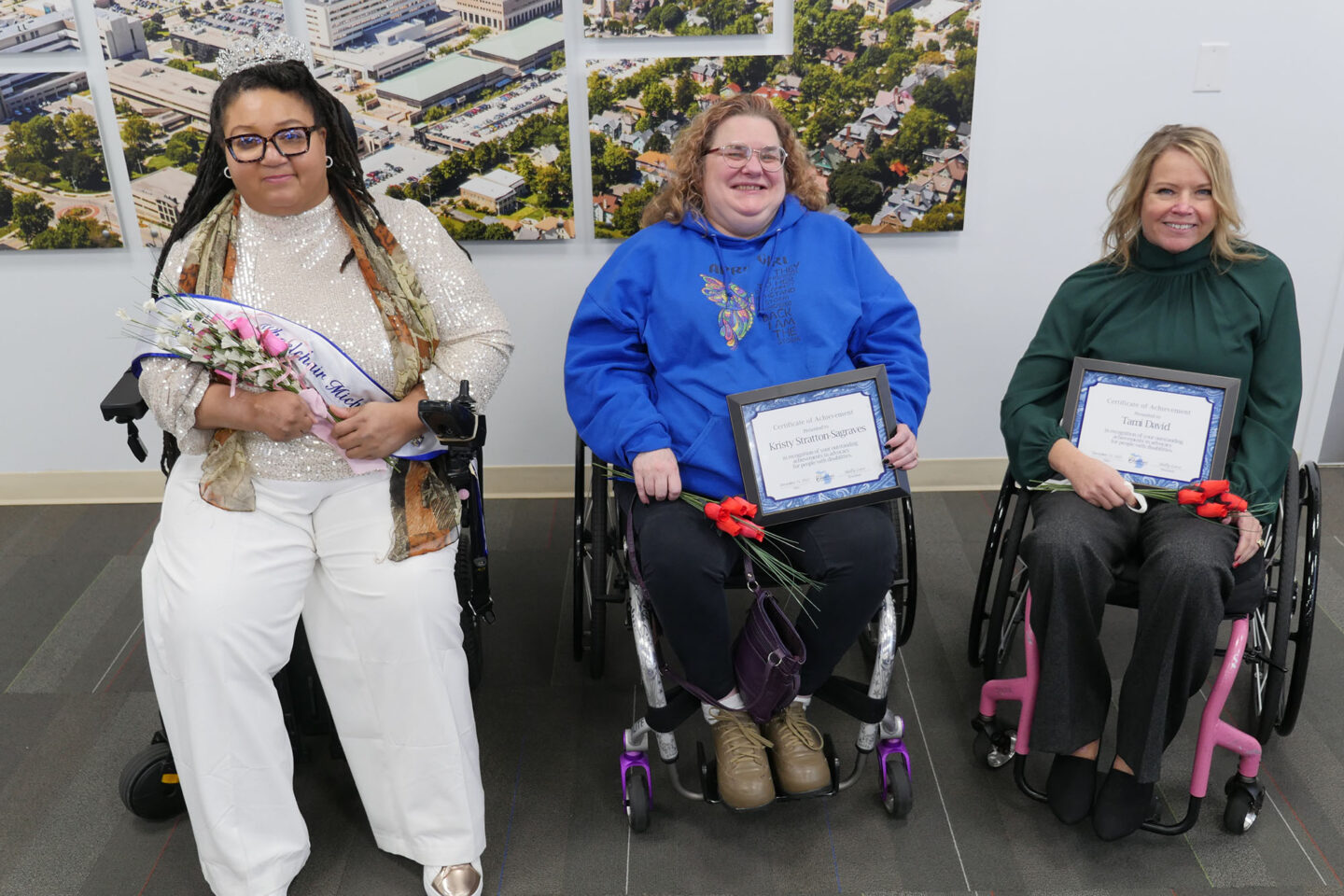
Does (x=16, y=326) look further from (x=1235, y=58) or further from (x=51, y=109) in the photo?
(x=1235, y=58)

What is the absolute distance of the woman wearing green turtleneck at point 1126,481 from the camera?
6.10 ft

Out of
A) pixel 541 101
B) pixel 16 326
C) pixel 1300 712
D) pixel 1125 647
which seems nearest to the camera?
pixel 1300 712

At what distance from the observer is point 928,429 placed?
3.20m

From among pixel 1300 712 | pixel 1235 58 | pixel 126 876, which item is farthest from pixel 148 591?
pixel 1235 58

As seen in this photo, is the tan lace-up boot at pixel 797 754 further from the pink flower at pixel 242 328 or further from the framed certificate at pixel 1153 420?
the pink flower at pixel 242 328

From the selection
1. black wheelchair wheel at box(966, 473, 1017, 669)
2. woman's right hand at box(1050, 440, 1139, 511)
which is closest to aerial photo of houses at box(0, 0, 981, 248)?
black wheelchair wheel at box(966, 473, 1017, 669)

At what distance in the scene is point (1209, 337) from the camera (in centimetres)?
203

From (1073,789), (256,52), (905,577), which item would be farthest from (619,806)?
(256,52)

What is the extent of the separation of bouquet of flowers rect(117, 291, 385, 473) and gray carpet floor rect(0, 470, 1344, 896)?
0.87 metres

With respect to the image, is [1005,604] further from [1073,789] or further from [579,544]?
[579,544]

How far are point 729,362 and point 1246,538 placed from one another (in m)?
1.00

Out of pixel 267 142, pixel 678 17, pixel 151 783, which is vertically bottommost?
pixel 151 783

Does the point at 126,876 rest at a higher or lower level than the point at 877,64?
lower

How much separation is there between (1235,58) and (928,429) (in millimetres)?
1261
